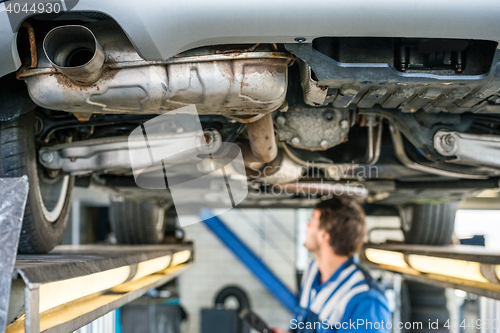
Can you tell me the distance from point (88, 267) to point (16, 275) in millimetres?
315

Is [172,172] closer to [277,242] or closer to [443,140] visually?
[443,140]

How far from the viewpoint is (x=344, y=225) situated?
234 cm

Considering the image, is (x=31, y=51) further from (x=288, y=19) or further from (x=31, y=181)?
(x=288, y=19)

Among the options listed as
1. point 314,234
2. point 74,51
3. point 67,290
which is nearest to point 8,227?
point 67,290

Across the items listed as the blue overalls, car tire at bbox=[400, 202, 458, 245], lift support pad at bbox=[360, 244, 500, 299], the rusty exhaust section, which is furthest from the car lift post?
car tire at bbox=[400, 202, 458, 245]

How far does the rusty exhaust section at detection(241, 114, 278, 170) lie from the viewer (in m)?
1.36

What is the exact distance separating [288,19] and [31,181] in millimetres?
922

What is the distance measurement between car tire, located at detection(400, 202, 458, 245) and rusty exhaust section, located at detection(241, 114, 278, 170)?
1456 millimetres

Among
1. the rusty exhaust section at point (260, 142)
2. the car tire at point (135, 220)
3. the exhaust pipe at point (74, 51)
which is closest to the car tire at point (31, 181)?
the exhaust pipe at point (74, 51)

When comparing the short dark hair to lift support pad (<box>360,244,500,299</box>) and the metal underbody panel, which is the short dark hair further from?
the metal underbody panel

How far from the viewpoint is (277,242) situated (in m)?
7.02

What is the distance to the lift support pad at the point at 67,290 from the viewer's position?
0.82m

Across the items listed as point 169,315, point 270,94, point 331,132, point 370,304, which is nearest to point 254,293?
point 169,315

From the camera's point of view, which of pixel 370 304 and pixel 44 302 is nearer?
pixel 44 302
